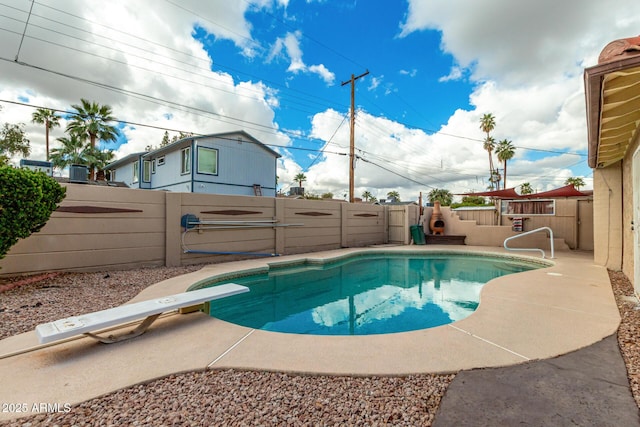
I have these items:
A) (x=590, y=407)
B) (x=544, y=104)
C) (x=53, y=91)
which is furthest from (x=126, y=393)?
(x=544, y=104)

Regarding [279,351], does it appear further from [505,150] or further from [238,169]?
[505,150]

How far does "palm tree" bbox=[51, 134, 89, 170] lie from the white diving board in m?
19.4

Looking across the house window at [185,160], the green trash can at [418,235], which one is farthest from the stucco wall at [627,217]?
the house window at [185,160]

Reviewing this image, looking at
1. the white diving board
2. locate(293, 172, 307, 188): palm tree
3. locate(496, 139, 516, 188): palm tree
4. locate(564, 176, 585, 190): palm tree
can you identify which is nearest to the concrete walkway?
the white diving board

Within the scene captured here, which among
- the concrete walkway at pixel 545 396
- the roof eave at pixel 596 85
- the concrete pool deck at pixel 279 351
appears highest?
the roof eave at pixel 596 85

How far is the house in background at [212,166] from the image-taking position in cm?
1295

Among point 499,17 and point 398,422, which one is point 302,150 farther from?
point 398,422

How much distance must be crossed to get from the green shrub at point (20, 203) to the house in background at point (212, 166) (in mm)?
8547

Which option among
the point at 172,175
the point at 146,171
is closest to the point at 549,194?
the point at 172,175

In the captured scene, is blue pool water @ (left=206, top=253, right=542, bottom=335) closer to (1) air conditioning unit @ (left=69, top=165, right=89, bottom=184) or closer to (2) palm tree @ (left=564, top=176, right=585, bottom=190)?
(1) air conditioning unit @ (left=69, top=165, right=89, bottom=184)

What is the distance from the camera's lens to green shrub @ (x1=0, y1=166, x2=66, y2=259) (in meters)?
3.90

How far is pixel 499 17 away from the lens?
670cm

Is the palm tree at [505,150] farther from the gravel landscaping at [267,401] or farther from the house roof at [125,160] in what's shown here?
the gravel landscaping at [267,401]

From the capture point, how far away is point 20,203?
13.2ft
